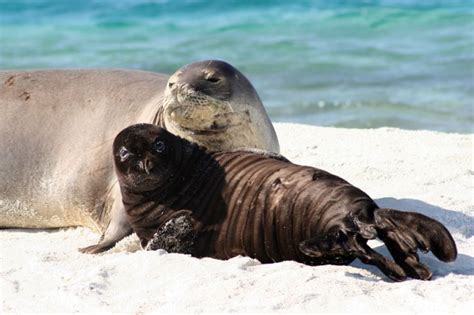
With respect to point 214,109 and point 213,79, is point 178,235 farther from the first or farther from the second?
point 213,79

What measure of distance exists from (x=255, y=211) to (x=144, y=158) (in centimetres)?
57

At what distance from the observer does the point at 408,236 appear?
376 centimetres

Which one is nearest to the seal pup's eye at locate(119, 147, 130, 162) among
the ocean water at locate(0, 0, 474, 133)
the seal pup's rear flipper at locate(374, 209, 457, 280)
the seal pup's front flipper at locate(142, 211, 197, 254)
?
the seal pup's front flipper at locate(142, 211, 197, 254)

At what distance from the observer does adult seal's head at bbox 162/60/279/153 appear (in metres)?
5.12

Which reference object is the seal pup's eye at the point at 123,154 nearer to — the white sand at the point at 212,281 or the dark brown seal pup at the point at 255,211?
the dark brown seal pup at the point at 255,211

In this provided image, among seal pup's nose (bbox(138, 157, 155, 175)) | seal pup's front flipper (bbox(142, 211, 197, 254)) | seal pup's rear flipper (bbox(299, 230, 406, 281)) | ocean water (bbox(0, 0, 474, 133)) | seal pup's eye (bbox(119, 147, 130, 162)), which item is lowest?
ocean water (bbox(0, 0, 474, 133))

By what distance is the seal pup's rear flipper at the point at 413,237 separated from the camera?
374cm

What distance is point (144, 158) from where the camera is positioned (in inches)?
177

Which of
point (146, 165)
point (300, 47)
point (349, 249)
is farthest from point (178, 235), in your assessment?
point (300, 47)

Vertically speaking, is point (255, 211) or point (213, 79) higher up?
point (213, 79)

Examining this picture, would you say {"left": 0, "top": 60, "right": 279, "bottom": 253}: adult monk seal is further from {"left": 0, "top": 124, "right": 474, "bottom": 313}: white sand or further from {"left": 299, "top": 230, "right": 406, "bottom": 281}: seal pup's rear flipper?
{"left": 299, "top": 230, "right": 406, "bottom": 281}: seal pup's rear flipper

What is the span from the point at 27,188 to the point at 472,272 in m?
2.72

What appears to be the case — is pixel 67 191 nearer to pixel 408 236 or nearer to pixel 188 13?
pixel 408 236

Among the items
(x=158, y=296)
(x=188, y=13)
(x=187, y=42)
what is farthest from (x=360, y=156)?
(x=188, y=13)
